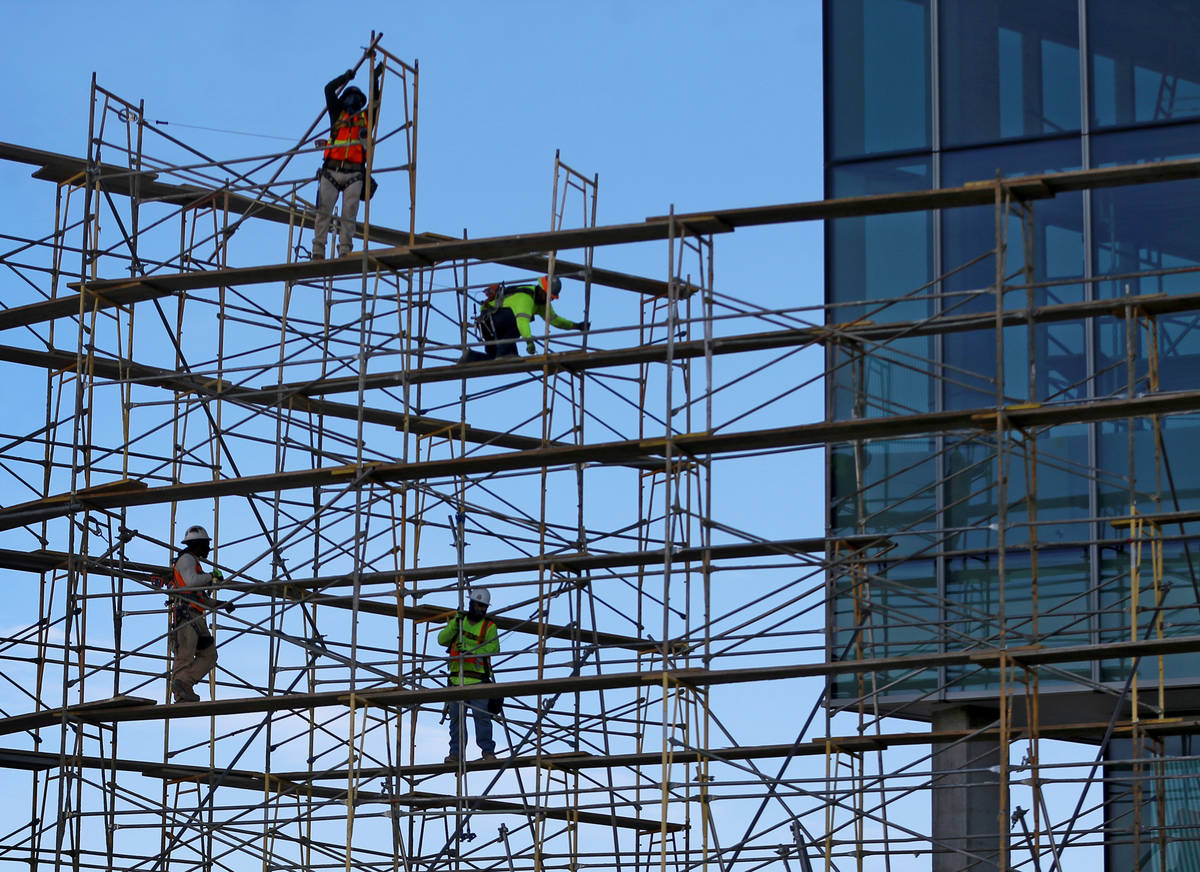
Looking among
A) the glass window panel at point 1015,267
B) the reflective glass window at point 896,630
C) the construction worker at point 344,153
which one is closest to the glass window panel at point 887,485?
the reflective glass window at point 896,630

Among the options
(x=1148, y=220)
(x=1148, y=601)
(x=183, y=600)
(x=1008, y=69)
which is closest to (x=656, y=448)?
(x=183, y=600)

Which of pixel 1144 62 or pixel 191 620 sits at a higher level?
pixel 1144 62

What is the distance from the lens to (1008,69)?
25.3m

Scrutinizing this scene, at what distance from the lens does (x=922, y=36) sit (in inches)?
1014

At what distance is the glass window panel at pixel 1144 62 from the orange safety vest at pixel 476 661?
881 centimetres

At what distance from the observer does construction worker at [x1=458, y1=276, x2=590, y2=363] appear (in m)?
23.1

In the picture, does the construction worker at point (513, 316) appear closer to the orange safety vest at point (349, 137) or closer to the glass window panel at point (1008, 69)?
the orange safety vest at point (349, 137)

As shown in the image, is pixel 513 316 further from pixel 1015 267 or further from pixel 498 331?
pixel 1015 267

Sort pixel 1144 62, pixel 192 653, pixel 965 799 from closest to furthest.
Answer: pixel 192 653 < pixel 965 799 < pixel 1144 62

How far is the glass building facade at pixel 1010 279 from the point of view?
2344 centimetres

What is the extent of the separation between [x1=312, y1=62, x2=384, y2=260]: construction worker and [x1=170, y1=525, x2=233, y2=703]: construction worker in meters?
3.24

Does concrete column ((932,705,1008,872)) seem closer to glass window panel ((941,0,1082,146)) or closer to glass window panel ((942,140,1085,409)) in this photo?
glass window panel ((942,140,1085,409))

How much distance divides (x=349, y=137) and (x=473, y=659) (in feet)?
18.2

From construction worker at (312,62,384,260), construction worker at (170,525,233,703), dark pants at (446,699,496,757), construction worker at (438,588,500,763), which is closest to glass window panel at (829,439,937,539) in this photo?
construction worker at (438,588,500,763)
